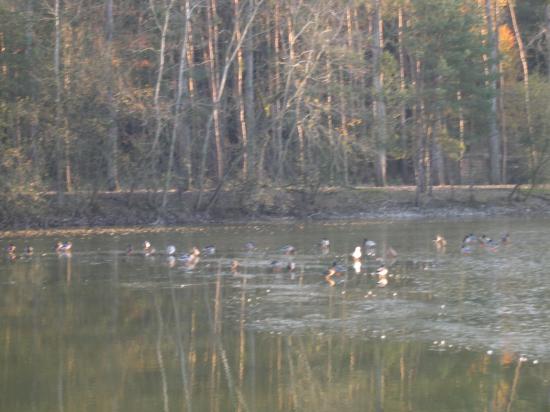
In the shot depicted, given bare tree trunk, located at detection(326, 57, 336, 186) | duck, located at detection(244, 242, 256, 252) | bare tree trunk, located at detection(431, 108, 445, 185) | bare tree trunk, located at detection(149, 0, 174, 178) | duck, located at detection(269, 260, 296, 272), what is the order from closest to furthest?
1. duck, located at detection(269, 260, 296, 272)
2. duck, located at detection(244, 242, 256, 252)
3. bare tree trunk, located at detection(149, 0, 174, 178)
4. bare tree trunk, located at detection(326, 57, 336, 186)
5. bare tree trunk, located at detection(431, 108, 445, 185)

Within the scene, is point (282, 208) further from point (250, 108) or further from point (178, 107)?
point (178, 107)

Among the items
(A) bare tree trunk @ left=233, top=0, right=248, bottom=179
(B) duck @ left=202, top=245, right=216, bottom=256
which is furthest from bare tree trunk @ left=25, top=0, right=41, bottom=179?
(B) duck @ left=202, top=245, right=216, bottom=256

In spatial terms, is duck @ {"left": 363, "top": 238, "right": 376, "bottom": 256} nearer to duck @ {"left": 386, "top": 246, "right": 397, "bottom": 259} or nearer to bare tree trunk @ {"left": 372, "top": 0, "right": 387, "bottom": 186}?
duck @ {"left": 386, "top": 246, "right": 397, "bottom": 259}

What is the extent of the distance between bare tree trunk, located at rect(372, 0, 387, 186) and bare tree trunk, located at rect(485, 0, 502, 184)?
16.2ft

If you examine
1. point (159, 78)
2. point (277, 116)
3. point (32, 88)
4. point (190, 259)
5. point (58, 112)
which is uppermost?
point (159, 78)

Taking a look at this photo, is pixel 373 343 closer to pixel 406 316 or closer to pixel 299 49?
pixel 406 316

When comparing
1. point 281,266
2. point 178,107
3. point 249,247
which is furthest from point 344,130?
point 281,266

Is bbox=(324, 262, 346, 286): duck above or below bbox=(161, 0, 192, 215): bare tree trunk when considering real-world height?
below

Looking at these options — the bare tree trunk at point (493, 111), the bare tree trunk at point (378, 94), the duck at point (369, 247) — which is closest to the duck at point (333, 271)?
the duck at point (369, 247)

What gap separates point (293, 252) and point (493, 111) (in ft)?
71.7

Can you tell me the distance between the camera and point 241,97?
4266 centimetres

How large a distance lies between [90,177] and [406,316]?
24.2 meters

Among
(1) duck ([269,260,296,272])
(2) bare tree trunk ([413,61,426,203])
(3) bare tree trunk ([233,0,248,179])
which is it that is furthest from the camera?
(2) bare tree trunk ([413,61,426,203])

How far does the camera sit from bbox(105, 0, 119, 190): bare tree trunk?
37.5 meters
